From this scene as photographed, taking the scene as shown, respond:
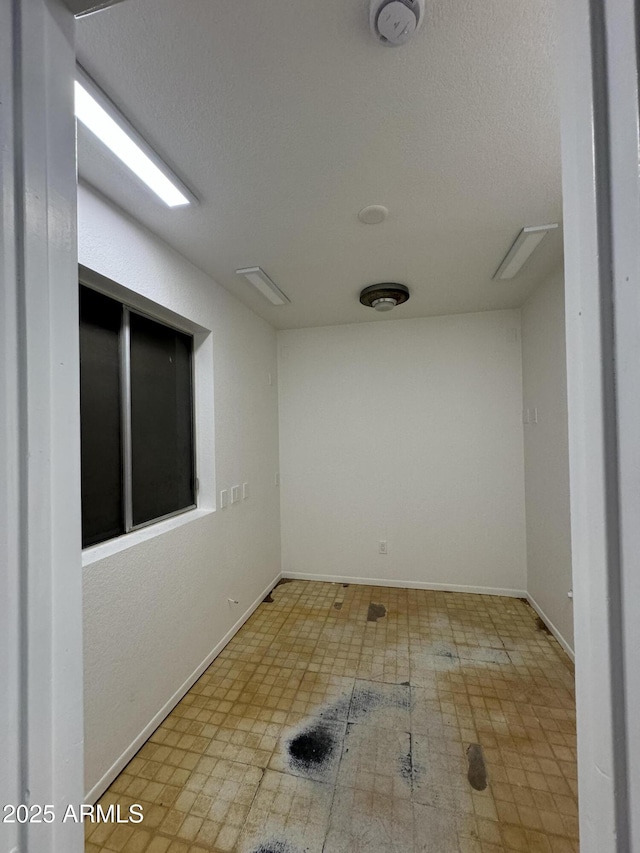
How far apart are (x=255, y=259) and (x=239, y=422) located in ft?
3.87

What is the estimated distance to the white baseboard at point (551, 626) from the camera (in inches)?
87.4

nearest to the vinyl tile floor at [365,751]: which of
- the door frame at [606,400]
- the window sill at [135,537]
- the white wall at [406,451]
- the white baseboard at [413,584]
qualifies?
the white baseboard at [413,584]

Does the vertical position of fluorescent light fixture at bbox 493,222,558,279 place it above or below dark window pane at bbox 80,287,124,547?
above

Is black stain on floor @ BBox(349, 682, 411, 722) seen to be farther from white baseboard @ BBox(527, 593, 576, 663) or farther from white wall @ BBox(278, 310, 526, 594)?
white wall @ BBox(278, 310, 526, 594)

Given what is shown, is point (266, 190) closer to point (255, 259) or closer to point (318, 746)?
point (255, 259)

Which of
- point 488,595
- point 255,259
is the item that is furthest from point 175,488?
point 488,595

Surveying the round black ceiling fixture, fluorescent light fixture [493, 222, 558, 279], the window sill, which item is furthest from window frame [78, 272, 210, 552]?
fluorescent light fixture [493, 222, 558, 279]

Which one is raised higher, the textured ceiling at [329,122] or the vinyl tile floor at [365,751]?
the textured ceiling at [329,122]

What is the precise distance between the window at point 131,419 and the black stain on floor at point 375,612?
5.47ft

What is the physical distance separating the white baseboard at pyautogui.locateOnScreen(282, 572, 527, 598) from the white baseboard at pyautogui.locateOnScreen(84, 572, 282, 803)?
889 millimetres

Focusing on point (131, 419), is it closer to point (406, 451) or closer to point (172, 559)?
point (172, 559)

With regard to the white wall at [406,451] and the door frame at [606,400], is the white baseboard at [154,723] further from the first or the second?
the door frame at [606,400]

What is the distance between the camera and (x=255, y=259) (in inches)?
82.1

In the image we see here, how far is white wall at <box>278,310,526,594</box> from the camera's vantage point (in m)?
3.08
